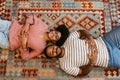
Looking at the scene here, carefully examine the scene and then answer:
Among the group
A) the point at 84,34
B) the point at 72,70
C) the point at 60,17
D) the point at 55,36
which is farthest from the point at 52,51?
the point at 60,17

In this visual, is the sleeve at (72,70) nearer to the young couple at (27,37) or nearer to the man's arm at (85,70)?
the man's arm at (85,70)

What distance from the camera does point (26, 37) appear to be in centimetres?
162

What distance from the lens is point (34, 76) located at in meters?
1.66

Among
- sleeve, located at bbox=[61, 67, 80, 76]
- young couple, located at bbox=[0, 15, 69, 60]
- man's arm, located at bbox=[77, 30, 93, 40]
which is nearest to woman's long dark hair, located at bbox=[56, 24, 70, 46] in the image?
young couple, located at bbox=[0, 15, 69, 60]

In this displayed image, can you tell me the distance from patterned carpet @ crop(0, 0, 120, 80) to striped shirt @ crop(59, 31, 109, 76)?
114 millimetres

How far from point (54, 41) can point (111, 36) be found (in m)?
0.46

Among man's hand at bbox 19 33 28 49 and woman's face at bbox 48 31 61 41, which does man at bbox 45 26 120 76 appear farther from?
man's hand at bbox 19 33 28 49

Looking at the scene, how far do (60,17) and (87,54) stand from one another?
453 millimetres

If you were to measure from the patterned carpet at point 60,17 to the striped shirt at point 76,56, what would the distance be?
114 millimetres

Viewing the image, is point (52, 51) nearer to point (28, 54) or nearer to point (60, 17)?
point (28, 54)

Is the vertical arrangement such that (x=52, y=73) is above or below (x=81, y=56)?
below

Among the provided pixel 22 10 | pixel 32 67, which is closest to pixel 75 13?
pixel 22 10

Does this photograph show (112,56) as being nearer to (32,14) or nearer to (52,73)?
(52,73)

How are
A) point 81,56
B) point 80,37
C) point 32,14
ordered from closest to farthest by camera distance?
1. point 81,56
2. point 80,37
3. point 32,14
